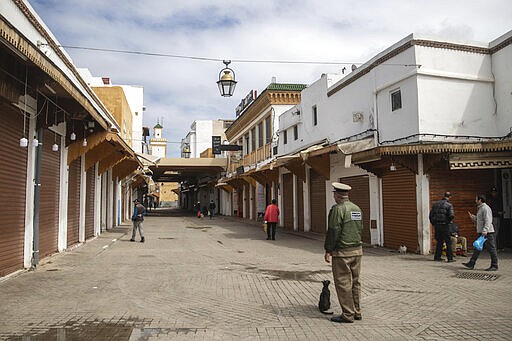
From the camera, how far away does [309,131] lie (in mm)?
20953

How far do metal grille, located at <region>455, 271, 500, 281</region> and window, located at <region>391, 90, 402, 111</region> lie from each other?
5836 mm

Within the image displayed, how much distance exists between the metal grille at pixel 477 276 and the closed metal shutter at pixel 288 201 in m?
13.8

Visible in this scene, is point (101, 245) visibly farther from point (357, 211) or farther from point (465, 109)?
point (465, 109)

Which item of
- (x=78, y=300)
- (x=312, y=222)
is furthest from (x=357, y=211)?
(x=312, y=222)

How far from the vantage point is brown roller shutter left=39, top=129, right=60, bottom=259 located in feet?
36.7

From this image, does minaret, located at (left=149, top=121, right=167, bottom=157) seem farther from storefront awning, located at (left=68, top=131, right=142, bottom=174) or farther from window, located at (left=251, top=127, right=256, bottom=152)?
storefront awning, located at (left=68, top=131, right=142, bottom=174)

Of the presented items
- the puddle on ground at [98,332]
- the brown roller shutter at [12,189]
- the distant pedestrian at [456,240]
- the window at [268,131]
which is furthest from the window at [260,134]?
the puddle on ground at [98,332]

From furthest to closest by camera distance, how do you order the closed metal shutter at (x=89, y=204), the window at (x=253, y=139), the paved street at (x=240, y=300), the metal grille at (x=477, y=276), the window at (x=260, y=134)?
1. the window at (x=253, y=139)
2. the window at (x=260, y=134)
3. the closed metal shutter at (x=89, y=204)
4. the metal grille at (x=477, y=276)
5. the paved street at (x=240, y=300)

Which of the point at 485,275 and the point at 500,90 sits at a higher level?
the point at 500,90

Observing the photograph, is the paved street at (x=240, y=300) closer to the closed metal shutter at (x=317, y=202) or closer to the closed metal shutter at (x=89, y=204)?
the closed metal shutter at (x=89, y=204)

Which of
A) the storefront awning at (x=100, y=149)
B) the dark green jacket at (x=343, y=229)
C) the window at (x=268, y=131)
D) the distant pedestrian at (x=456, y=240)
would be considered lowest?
the distant pedestrian at (x=456, y=240)

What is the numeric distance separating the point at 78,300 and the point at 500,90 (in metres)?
12.7

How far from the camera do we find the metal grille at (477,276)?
8.94m

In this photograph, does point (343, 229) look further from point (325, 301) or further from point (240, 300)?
point (240, 300)
